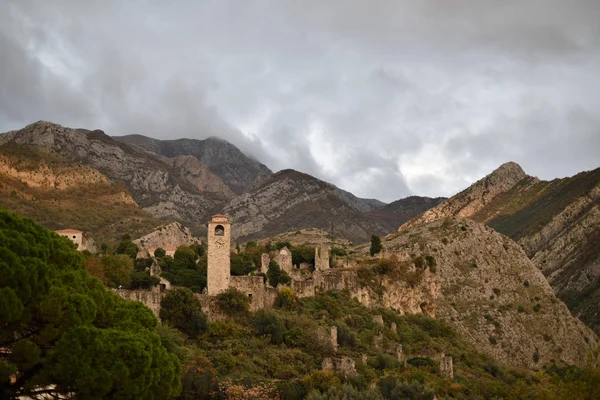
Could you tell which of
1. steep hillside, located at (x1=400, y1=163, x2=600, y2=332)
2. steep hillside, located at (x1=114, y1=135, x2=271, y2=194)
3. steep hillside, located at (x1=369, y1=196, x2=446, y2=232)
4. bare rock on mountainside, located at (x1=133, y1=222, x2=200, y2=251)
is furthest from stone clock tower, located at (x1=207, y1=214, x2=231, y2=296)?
steep hillside, located at (x1=114, y1=135, x2=271, y2=194)

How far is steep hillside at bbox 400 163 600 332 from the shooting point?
95625mm

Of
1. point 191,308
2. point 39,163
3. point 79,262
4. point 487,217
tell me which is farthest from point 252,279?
point 487,217

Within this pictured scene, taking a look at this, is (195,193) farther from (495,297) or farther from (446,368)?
(446,368)

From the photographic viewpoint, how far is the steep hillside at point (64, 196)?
8512cm

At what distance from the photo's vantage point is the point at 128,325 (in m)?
17.5

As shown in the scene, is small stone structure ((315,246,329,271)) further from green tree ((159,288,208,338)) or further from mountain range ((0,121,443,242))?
mountain range ((0,121,443,242))

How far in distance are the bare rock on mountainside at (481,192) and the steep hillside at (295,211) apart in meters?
14.1

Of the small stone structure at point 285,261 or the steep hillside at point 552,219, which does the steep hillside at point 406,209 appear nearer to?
the steep hillside at point 552,219

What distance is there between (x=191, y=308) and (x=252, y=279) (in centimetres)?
557

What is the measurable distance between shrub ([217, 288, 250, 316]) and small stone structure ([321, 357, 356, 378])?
6.88 metres

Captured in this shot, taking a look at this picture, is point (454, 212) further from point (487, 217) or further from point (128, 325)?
point (128, 325)

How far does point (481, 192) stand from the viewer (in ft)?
450

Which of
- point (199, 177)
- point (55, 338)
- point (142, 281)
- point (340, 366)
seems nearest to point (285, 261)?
point (142, 281)

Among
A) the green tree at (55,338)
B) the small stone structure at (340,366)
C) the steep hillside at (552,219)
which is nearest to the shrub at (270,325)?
the small stone structure at (340,366)
